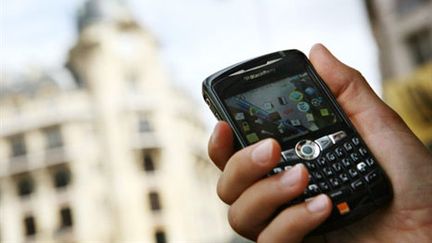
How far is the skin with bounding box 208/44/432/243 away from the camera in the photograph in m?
0.89

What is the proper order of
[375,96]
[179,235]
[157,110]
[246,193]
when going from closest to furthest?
1. [246,193]
2. [375,96]
3. [179,235]
4. [157,110]

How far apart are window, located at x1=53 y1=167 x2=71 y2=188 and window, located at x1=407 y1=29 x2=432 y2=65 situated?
1609cm

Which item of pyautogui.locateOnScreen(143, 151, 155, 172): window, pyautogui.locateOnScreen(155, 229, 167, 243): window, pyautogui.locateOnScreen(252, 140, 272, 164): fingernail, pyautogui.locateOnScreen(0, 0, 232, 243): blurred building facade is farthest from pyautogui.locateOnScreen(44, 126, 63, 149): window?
pyautogui.locateOnScreen(252, 140, 272, 164): fingernail

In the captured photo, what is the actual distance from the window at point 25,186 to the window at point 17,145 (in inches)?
32.8

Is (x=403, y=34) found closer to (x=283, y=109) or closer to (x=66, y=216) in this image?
(x=283, y=109)

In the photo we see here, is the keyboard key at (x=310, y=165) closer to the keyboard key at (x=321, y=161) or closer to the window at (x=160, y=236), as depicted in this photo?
the keyboard key at (x=321, y=161)

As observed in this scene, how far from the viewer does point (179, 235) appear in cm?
2270

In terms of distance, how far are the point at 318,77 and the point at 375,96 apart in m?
0.10

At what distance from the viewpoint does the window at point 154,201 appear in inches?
933

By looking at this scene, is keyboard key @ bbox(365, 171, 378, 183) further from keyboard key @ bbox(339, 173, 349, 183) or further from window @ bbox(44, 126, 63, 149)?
window @ bbox(44, 126, 63, 149)

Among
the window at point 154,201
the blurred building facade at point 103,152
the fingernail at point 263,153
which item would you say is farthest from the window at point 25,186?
→ the fingernail at point 263,153

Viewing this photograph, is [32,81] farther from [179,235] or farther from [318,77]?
[318,77]

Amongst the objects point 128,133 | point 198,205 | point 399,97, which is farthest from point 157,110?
point 399,97

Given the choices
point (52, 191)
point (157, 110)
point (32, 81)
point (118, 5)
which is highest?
point (118, 5)
